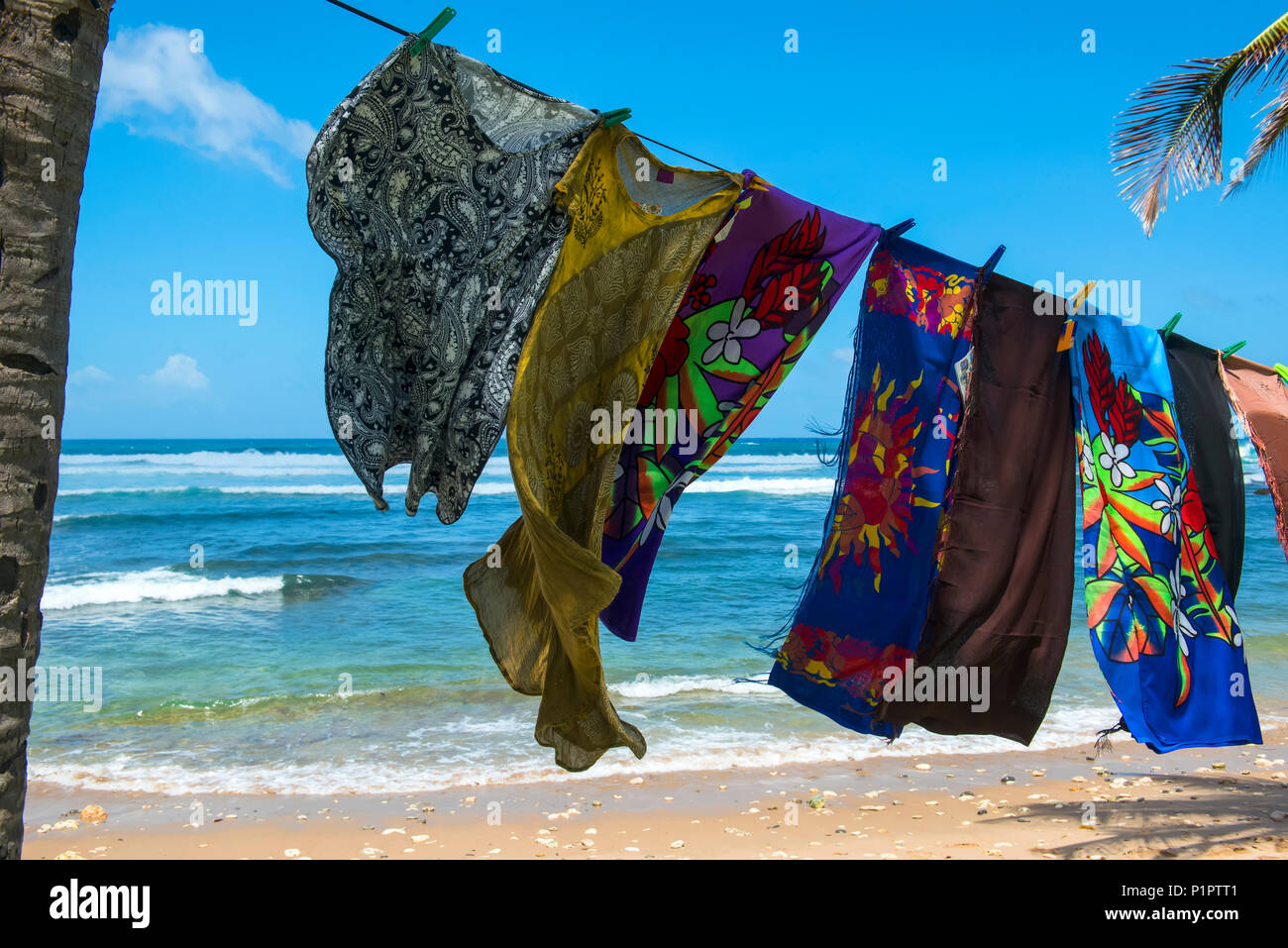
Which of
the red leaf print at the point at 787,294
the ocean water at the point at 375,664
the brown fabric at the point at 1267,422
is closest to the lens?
the red leaf print at the point at 787,294

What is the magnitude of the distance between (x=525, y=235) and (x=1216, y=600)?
2.70m

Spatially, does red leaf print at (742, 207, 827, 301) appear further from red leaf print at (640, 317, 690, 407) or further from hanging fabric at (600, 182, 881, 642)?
red leaf print at (640, 317, 690, 407)

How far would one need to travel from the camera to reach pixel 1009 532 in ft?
10.6

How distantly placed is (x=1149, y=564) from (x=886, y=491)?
3.13ft

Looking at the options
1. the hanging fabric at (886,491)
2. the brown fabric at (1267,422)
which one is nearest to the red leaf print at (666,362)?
the hanging fabric at (886,491)

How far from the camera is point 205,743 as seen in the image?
712 cm

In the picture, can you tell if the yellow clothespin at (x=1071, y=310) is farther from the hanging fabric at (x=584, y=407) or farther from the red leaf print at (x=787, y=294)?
the hanging fabric at (x=584, y=407)

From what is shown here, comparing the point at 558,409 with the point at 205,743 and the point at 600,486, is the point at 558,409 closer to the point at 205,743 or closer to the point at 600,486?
the point at 600,486

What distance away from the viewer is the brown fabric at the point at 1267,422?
347 cm

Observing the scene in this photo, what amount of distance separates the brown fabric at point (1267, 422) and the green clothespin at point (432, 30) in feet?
9.90

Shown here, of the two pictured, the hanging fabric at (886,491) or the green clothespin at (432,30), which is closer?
the green clothespin at (432,30)

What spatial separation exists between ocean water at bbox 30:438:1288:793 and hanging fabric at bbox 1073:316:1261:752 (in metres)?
0.99

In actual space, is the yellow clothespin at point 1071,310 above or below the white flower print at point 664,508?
above
